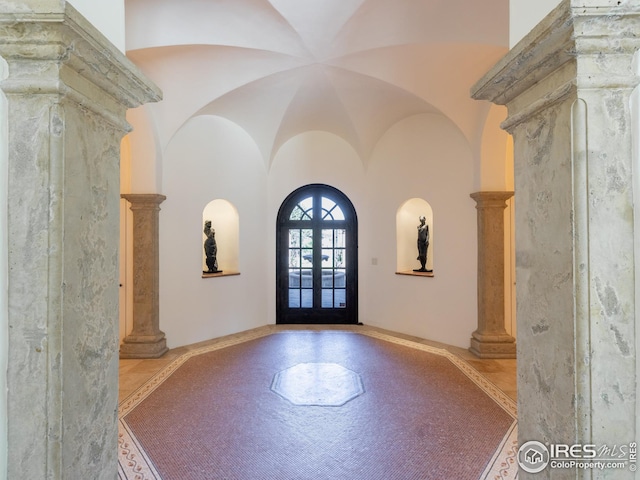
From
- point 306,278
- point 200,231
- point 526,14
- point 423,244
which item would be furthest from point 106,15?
point 306,278

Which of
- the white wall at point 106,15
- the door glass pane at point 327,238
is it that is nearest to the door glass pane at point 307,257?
the door glass pane at point 327,238

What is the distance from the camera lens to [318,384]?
4250 millimetres

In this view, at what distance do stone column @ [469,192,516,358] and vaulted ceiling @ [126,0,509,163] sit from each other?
3.32ft

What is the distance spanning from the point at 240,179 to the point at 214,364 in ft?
11.0

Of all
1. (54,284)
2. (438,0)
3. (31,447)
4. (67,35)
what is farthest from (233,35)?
A: (31,447)

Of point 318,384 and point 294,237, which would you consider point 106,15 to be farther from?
point 294,237

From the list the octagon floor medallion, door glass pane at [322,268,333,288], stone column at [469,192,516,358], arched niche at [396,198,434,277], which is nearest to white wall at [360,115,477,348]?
arched niche at [396,198,434,277]

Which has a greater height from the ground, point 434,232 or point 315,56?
point 315,56

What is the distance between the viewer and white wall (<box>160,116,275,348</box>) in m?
5.67

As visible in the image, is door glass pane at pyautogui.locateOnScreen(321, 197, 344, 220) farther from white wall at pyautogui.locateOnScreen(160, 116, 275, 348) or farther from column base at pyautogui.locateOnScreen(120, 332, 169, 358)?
column base at pyautogui.locateOnScreen(120, 332, 169, 358)

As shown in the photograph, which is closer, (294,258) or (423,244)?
(423,244)

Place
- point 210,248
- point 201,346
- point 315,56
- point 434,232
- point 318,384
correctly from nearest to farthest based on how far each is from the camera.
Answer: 1. point 318,384
2. point 315,56
3. point 201,346
4. point 434,232
5. point 210,248

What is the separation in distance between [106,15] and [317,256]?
241 inches

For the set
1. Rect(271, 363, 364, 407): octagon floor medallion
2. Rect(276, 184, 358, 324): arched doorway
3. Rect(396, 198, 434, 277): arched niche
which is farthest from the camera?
Rect(276, 184, 358, 324): arched doorway
